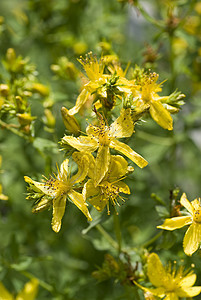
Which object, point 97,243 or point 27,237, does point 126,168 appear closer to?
point 97,243

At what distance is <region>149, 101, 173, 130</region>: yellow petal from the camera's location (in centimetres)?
189

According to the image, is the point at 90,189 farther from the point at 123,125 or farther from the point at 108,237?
the point at 108,237

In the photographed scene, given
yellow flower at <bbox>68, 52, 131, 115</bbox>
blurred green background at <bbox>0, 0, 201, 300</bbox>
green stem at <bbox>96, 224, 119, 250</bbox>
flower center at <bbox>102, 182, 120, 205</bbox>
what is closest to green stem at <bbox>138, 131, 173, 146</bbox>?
blurred green background at <bbox>0, 0, 201, 300</bbox>

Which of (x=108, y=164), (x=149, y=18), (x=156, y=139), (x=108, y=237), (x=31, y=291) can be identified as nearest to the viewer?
(x=31, y=291)

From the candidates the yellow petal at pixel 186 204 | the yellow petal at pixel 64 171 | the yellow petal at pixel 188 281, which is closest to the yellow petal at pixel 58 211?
the yellow petal at pixel 64 171

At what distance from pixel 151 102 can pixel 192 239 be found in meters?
0.68

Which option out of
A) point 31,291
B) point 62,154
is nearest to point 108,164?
point 31,291

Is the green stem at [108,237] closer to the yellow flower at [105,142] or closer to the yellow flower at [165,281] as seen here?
the yellow flower at [165,281]

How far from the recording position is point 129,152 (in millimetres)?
1738

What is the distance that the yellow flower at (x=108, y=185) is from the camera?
5.58 ft

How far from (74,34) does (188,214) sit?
1848 mm

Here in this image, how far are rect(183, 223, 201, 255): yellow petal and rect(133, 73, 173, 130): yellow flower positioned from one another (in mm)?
479

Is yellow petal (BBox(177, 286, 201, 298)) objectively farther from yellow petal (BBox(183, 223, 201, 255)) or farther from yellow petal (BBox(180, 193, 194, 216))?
yellow petal (BBox(180, 193, 194, 216))

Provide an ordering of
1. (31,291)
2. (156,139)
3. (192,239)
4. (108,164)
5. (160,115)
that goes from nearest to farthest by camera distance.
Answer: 1. (31,291)
2. (108,164)
3. (192,239)
4. (160,115)
5. (156,139)
